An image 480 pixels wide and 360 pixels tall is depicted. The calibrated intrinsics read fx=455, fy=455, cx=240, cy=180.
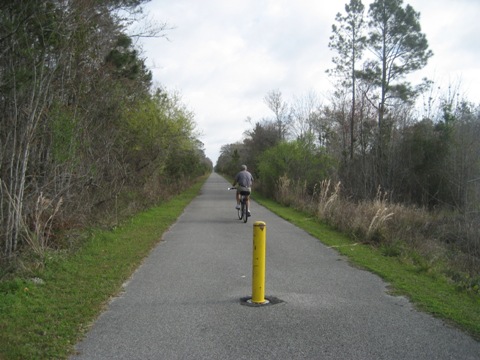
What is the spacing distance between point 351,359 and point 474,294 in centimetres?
338

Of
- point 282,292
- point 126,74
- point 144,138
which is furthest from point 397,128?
point 282,292

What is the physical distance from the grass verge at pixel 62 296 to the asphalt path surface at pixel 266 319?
0.79ft

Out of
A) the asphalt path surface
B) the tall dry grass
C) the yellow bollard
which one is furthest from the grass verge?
the tall dry grass

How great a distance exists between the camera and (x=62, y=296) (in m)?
5.95

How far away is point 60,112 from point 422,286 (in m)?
7.48

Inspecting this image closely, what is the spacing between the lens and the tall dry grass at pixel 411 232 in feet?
32.0

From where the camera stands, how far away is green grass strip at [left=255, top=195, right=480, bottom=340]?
5309 millimetres

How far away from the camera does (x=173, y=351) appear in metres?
4.21

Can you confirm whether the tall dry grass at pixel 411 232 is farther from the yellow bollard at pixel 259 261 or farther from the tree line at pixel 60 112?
the tree line at pixel 60 112

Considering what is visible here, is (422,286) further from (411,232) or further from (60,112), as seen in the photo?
(60,112)

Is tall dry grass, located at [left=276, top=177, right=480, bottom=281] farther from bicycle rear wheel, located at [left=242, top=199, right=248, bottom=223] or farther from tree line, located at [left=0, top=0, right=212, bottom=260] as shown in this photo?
tree line, located at [left=0, top=0, right=212, bottom=260]

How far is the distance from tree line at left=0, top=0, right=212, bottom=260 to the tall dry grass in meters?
6.82

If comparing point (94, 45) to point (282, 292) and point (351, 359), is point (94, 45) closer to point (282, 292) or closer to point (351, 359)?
point (282, 292)

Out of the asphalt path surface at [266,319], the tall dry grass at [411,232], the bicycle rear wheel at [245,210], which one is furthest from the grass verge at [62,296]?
the tall dry grass at [411,232]
